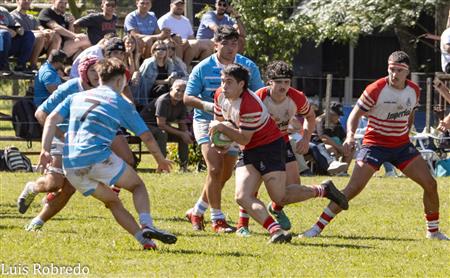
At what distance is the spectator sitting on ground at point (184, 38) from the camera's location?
21.2 meters

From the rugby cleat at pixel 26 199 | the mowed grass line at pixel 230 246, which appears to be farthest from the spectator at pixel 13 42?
the rugby cleat at pixel 26 199

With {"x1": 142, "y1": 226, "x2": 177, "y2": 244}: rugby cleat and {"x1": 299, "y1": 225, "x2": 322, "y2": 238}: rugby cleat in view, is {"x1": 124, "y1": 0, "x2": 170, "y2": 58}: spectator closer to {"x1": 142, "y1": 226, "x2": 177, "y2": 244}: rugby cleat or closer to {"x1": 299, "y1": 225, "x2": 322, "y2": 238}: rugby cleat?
{"x1": 299, "y1": 225, "x2": 322, "y2": 238}: rugby cleat

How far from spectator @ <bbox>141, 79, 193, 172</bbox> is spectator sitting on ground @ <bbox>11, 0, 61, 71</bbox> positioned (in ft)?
6.24

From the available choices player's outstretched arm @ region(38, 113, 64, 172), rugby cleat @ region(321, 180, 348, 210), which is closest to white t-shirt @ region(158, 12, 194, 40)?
rugby cleat @ region(321, 180, 348, 210)

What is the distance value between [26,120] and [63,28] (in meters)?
1.74

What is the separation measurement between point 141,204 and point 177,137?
9.81 metres

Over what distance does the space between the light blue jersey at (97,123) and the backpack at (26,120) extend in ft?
31.8

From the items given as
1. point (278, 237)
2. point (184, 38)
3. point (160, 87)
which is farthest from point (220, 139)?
point (184, 38)

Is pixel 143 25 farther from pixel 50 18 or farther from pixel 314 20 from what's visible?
pixel 314 20

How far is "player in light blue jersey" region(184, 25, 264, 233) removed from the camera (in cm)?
1226

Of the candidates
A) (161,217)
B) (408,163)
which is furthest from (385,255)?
(161,217)

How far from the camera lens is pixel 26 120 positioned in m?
20.0

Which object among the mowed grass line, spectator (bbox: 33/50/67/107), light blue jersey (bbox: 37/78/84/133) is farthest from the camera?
spectator (bbox: 33/50/67/107)

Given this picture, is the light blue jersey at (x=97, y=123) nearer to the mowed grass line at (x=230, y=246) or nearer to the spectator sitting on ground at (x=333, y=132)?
the mowed grass line at (x=230, y=246)
